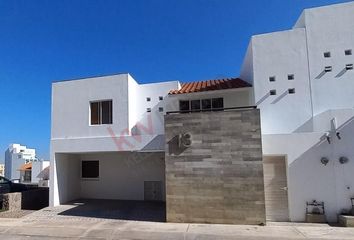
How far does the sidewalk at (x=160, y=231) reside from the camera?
9.35 meters

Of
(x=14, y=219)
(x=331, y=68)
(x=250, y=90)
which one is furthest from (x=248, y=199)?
(x=14, y=219)

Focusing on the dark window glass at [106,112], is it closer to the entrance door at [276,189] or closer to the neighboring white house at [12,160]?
the entrance door at [276,189]

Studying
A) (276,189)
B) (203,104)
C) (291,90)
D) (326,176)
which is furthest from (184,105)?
(326,176)

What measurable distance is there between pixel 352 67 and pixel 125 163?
43.8 ft

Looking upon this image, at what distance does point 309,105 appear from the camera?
41.9 feet

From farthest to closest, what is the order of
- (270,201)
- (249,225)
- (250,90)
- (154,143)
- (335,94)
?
(250,90)
(154,143)
(335,94)
(270,201)
(249,225)

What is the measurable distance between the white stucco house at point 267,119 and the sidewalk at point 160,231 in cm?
158

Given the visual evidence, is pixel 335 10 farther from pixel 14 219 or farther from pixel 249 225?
pixel 14 219

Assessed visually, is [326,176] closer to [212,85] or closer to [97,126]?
[212,85]

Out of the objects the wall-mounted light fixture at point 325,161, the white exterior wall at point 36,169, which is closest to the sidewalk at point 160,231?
the wall-mounted light fixture at point 325,161

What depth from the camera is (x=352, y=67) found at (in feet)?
41.5

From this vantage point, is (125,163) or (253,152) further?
(125,163)

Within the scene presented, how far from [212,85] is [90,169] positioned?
9637 millimetres

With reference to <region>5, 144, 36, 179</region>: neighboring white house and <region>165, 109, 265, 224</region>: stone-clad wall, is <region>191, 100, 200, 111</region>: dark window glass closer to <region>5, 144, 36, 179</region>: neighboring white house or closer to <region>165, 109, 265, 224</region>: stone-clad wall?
<region>165, 109, 265, 224</region>: stone-clad wall
